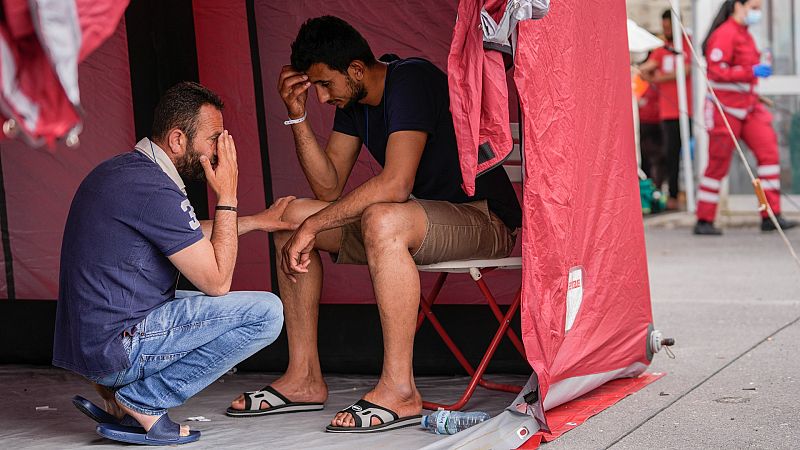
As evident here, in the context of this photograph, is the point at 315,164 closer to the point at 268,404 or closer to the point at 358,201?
the point at 358,201

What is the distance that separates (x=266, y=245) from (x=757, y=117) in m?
5.14

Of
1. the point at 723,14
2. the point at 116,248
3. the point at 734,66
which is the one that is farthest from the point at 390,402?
the point at 723,14

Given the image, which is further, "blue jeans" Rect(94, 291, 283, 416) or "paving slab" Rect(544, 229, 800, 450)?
"paving slab" Rect(544, 229, 800, 450)

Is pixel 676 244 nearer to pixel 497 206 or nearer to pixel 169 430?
pixel 497 206

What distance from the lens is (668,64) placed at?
433 inches

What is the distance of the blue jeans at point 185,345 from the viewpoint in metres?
3.28

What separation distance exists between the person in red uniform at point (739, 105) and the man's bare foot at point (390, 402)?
5.56 m

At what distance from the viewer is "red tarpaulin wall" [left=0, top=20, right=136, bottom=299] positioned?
4551 mm

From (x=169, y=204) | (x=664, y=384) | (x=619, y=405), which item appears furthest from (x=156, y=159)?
(x=664, y=384)

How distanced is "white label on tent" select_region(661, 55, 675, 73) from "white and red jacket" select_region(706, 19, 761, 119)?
86.5 inches

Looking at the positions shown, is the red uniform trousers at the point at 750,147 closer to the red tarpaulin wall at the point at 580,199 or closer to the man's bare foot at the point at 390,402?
the red tarpaulin wall at the point at 580,199

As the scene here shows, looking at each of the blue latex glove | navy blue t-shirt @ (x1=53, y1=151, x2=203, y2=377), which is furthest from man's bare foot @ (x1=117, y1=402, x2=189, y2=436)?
the blue latex glove

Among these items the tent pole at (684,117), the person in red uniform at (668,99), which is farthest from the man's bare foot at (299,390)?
the person in red uniform at (668,99)

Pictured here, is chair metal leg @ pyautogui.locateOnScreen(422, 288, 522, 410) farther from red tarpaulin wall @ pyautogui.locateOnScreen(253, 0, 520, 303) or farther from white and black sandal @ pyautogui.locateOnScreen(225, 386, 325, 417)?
red tarpaulin wall @ pyautogui.locateOnScreen(253, 0, 520, 303)
